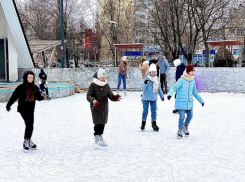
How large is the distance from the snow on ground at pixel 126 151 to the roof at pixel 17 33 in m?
7.82

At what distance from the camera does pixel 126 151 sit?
5570mm

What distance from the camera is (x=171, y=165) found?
187 inches

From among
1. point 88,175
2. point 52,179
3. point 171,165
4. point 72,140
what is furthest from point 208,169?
point 72,140

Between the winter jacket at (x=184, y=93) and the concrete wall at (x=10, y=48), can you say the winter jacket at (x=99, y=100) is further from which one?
the concrete wall at (x=10, y=48)

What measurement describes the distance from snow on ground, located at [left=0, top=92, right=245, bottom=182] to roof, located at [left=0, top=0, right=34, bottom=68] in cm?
782

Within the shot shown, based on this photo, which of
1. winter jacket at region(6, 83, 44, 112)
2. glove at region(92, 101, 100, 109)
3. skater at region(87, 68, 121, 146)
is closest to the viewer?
glove at region(92, 101, 100, 109)

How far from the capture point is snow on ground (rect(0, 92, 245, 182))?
435cm

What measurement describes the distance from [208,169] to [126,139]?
2178 millimetres

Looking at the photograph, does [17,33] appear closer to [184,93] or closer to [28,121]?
[28,121]

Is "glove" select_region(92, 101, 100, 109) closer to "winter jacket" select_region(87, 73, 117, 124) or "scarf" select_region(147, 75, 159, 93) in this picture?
"winter jacket" select_region(87, 73, 117, 124)

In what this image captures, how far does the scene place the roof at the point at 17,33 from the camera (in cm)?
1541

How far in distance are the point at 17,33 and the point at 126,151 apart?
496 inches

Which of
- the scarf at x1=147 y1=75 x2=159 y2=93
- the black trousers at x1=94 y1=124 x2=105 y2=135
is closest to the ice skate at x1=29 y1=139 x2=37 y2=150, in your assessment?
the black trousers at x1=94 y1=124 x2=105 y2=135

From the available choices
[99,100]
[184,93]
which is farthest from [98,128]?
[184,93]
